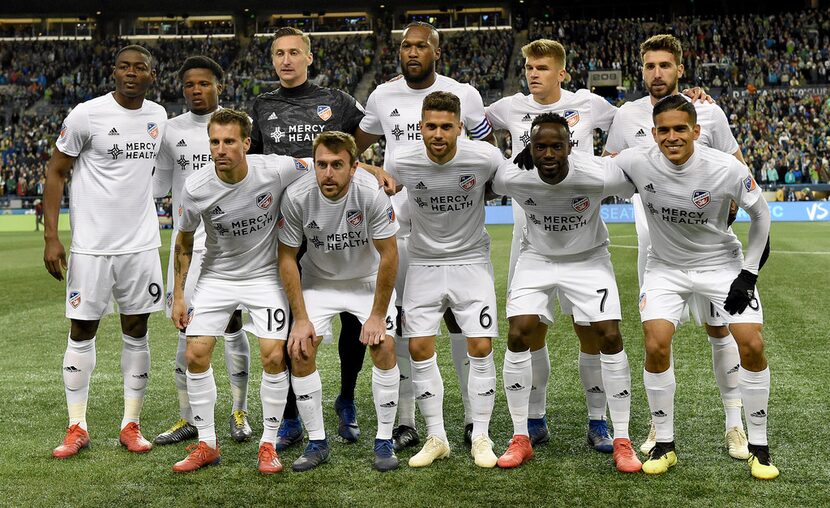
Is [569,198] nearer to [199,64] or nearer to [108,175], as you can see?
[199,64]

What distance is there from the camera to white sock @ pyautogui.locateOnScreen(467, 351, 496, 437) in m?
5.45

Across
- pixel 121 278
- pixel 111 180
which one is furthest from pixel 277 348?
pixel 111 180

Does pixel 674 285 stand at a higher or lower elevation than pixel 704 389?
higher

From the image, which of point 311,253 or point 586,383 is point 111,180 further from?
point 586,383

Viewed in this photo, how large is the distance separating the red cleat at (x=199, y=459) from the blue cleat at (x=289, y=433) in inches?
21.0

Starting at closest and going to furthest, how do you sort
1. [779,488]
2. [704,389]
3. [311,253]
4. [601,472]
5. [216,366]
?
[779,488], [601,472], [311,253], [704,389], [216,366]

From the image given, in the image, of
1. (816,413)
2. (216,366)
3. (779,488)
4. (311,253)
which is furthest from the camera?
(216,366)

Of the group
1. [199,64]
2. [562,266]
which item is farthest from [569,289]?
[199,64]

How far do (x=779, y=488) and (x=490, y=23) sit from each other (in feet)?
152

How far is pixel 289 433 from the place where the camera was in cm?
595

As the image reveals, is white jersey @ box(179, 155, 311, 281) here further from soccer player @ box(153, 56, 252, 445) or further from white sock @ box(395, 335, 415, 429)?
white sock @ box(395, 335, 415, 429)

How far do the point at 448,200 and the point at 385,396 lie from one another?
1.29 meters

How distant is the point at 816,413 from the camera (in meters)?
6.31

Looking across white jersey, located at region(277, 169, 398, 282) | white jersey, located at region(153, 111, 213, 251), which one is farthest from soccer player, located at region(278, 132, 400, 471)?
white jersey, located at region(153, 111, 213, 251)
